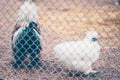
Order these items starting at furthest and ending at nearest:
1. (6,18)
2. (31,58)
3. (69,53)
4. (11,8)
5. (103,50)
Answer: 1. (11,8)
2. (6,18)
3. (103,50)
4. (31,58)
5. (69,53)

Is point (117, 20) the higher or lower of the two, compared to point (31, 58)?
lower

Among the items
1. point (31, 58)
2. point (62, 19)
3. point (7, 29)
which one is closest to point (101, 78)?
point (31, 58)

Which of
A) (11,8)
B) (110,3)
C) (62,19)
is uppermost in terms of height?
(11,8)

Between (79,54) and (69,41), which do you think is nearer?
(79,54)

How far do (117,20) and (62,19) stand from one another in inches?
57.7

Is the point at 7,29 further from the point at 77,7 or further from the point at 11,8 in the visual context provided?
the point at 77,7

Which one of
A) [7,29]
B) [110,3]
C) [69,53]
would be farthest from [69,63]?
[110,3]

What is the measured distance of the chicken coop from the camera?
3906mm

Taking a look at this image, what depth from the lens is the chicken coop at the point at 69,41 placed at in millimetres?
3906

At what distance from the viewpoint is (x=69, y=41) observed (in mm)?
5285

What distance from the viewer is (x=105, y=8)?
8.77 metres

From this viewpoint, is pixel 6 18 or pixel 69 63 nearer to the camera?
pixel 69 63

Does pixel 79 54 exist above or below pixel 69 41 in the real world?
above

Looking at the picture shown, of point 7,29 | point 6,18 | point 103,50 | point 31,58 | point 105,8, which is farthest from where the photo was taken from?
point 105,8
